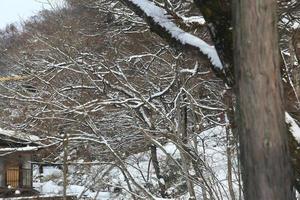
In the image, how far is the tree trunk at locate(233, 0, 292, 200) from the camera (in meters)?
2.69

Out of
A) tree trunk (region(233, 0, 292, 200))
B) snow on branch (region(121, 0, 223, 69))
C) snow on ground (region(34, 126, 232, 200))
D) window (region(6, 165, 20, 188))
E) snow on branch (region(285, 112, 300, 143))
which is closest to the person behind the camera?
tree trunk (region(233, 0, 292, 200))

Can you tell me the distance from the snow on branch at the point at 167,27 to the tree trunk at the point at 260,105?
107 centimetres

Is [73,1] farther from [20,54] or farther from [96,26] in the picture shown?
[20,54]

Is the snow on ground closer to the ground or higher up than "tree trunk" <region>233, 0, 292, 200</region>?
higher up

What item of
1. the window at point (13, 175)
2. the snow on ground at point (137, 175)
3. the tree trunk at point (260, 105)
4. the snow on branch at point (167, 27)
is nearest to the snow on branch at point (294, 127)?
the snow on branch at point (167, 27)

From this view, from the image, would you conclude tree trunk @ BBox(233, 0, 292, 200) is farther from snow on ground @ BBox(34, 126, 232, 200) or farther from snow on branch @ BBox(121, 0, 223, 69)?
snow on ground @ BBox(34, 126, 232, 200)

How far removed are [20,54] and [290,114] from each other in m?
11.4

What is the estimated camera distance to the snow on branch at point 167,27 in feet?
13.4

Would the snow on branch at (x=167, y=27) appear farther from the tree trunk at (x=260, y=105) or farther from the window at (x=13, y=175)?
the window at (x=13, y=175)

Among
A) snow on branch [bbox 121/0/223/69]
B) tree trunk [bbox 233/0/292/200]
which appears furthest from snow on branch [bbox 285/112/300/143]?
tree trunk [bbox 233/0/292/200]

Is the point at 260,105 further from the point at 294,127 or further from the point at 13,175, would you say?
the point at 13,175

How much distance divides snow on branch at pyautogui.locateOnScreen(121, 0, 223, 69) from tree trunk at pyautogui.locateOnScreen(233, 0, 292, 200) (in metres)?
1.07

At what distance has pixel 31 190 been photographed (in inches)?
875

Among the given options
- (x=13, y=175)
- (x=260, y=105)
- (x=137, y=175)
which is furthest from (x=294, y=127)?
(x=13, y=175)
